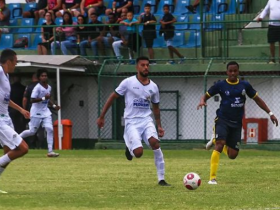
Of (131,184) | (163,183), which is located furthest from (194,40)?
(163,183)

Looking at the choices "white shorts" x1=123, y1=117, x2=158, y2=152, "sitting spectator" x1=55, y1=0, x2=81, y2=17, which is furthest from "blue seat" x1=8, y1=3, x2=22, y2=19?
"white shorts" x1=123, y1=117, x2=158, y2=152

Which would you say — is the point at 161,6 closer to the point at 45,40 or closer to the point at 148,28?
the point at 148,28

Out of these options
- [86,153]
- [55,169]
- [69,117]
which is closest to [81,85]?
[69,117]

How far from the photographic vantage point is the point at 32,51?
31.0m

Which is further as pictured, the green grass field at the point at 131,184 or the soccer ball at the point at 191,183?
the soccer ball at the point at 191,183

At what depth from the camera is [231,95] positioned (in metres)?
16.2

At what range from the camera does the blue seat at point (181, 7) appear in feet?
98.0

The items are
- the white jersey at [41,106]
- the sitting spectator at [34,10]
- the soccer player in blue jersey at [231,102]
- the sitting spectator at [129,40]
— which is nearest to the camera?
the soccer player in blue jersey at [231,102]

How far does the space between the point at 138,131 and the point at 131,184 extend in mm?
897

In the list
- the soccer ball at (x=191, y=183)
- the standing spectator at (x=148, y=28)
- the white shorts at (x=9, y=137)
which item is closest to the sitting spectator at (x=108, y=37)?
the standing spectator at (x=148, y=28)

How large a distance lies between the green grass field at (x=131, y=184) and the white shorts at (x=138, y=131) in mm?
698

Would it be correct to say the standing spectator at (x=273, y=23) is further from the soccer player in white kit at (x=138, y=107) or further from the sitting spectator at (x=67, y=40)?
the soccer player in white kit at (x=138, y=107)

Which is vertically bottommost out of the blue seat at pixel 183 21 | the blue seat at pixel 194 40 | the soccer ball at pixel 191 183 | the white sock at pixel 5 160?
the soccer ball at pixel 191 183

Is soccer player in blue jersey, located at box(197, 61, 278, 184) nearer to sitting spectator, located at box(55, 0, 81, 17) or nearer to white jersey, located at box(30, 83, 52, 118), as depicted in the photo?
white jersey, located at box(30, 83, 52, 118)
